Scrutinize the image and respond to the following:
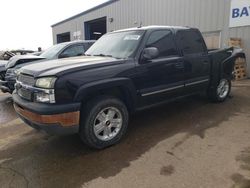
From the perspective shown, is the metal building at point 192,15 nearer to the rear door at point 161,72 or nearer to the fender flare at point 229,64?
the fender flare at point 229,64

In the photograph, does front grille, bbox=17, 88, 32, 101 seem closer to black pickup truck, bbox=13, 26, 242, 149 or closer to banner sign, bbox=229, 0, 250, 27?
black pickup truck, bbox=13, 26, 242, 149

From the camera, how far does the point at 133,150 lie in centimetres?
379

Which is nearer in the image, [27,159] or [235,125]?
[27,159]

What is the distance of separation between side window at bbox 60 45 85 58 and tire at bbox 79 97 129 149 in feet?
15.2

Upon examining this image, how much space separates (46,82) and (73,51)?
5.04 m

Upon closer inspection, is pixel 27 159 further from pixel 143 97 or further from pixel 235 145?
pixel 235 145

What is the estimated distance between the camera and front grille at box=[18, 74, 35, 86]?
3.60 metres

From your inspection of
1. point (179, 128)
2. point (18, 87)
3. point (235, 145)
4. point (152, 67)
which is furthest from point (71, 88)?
point (235, 145)

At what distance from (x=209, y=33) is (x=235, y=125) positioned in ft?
24.6

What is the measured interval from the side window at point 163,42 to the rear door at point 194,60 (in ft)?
0.71

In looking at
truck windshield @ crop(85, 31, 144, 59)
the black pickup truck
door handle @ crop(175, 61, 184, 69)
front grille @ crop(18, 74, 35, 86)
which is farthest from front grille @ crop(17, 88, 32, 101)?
door handle @ crop(175, 61, 184, 69)

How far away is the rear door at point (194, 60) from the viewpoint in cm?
495

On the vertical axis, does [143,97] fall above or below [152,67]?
below

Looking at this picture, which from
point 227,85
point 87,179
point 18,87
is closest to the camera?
point 87,179
